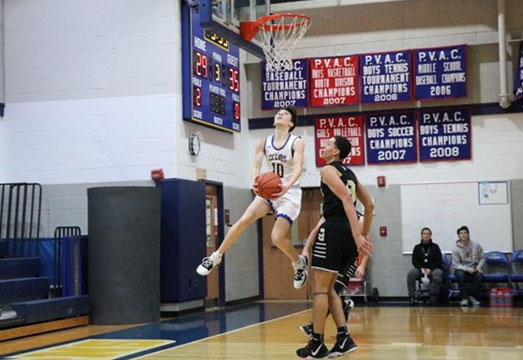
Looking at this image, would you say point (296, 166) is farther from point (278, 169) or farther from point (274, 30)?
point (274, 30)

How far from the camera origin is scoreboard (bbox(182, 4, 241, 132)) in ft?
43.4

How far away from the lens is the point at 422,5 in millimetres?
15766

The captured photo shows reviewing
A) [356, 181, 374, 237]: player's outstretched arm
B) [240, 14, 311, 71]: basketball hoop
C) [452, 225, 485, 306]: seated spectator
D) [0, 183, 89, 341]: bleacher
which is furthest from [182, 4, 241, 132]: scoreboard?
[356, 181, 374, 237]: player's outstretched arm

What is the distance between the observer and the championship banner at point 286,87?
Result: 16.2 m

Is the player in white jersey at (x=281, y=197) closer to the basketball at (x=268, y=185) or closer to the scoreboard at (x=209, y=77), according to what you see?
the basketball at (x=268, y=185)

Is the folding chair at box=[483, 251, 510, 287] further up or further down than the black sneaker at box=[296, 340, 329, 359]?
further up

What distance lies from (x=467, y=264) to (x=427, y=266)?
0.72m

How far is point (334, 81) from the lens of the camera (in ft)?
52.7

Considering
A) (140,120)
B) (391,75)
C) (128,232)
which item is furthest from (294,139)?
(391,75)

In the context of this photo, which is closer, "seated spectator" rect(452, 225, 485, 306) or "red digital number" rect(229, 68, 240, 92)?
"seated spectator" rect(452, 225, 485, 306)

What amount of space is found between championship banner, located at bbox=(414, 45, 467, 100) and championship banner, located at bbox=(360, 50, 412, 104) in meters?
0.19

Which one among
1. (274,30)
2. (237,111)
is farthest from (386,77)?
(274,30)

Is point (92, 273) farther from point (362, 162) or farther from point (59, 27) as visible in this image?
point (362, 162)

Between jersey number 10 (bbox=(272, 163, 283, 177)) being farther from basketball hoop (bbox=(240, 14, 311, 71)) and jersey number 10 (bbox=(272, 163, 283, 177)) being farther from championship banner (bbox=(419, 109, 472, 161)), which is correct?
championship banner (bbox=(419, 109, 472, 161))
